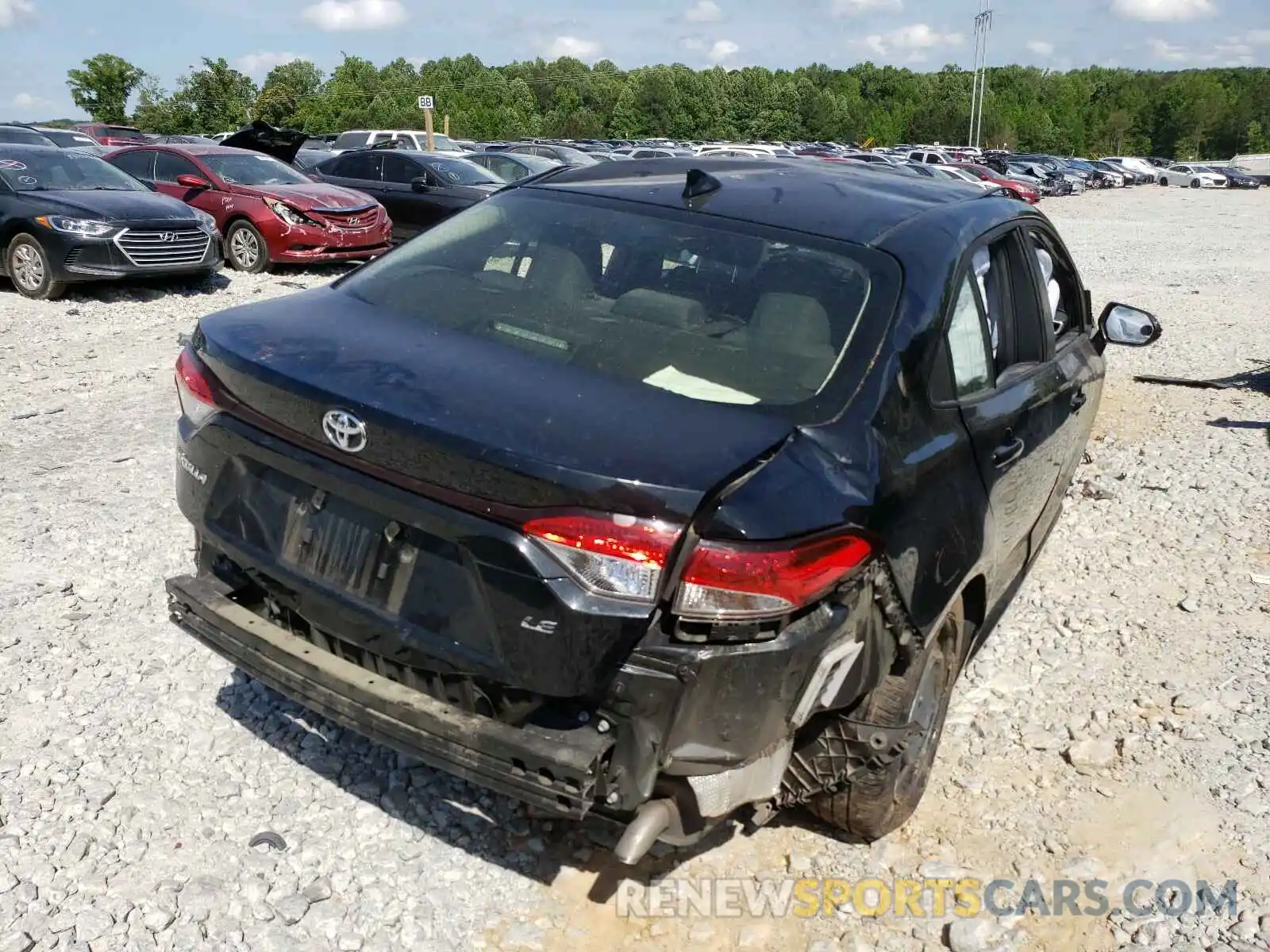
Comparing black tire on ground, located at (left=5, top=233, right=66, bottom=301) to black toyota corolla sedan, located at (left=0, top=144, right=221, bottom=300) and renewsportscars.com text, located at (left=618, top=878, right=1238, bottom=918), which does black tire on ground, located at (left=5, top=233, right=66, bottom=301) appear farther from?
renewsportscars.com text, located at (left=618, top=878, right=1238, bottom=918)

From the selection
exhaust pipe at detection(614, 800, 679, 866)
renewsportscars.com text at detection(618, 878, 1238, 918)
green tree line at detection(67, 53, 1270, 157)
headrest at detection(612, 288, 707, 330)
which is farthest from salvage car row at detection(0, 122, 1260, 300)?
green tree line at detection(67, 53, 1270, 157)

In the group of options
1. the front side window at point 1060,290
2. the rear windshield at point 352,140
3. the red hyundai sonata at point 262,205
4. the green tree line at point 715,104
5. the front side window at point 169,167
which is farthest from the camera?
the green tree line at point 715,104

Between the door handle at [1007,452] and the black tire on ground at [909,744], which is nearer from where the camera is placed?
the black tire on ground at [909,744]

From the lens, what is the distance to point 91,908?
9.06 feet

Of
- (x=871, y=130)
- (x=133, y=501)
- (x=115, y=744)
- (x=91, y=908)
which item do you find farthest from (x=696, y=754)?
(x=871, y=130)

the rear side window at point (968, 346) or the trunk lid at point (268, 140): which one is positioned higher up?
the trunk lid at point (268, 140)

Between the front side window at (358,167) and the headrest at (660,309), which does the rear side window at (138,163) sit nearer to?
the front side window at (358,167)

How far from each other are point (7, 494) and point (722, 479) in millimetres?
4504

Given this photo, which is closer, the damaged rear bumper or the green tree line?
the damaged rear bumper

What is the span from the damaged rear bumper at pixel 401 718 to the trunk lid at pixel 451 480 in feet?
0.31

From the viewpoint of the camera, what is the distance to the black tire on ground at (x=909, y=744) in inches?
115

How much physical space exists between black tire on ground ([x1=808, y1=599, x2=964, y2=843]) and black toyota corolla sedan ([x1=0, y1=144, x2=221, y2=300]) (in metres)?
9.65

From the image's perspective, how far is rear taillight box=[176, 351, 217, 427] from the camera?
297 cm

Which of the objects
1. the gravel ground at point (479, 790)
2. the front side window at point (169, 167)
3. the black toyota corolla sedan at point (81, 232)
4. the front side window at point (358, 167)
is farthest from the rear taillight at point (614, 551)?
the front side window at point (358, 167)
